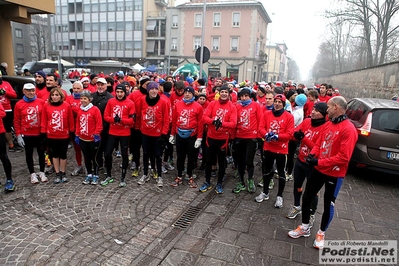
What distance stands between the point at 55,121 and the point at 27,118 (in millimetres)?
502

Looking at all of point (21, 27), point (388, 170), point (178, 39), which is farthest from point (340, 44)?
point (21, 27)

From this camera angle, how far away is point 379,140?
5.82m

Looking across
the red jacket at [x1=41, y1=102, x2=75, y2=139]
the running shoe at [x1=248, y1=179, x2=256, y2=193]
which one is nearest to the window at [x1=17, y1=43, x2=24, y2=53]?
the red jacket at [x1=41, y1=102, x2=75, y2=139]

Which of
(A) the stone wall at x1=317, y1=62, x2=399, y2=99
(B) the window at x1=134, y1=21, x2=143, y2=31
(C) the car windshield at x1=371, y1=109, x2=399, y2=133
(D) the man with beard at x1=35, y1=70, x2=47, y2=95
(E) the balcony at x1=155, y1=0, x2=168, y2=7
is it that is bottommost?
(C) the car windshield at x1=371, y1=109, x2=399, y2=133

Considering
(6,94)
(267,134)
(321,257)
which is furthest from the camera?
(6,94)

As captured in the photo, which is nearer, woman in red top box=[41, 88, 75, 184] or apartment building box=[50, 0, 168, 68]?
woman in red top box=[41, 88, 75, 184]

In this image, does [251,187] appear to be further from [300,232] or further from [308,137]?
[308,137]

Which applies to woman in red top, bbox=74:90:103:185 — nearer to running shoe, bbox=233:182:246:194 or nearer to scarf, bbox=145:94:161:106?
scarf, bbox=145:94:161:106

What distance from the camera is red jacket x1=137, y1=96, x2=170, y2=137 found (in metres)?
5.50

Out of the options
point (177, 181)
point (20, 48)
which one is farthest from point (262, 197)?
point (20, 48)

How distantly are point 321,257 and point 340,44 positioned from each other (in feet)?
192

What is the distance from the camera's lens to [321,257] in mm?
3625

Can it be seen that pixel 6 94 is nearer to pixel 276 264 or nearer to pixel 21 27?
pixel 276 264

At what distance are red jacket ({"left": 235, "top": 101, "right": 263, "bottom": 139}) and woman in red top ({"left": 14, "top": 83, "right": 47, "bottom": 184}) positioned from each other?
3.78 metres
